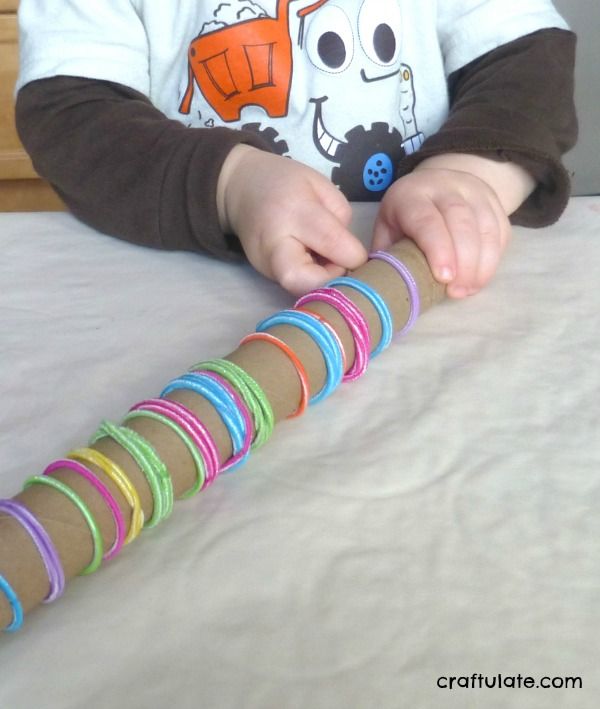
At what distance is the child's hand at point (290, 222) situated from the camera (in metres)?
0.47

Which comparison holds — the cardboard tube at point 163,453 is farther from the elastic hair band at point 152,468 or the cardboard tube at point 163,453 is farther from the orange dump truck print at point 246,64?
the orange dump truck print at point 246,64

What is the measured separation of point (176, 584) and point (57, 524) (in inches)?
1.8

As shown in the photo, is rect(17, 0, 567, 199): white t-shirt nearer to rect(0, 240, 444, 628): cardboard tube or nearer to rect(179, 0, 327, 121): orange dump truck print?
rect(179, 0, 327, 121): orange dump truck print

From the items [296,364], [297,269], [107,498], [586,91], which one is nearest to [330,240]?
[297,269]

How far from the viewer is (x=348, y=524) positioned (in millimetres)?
316

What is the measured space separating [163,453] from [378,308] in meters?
0.15

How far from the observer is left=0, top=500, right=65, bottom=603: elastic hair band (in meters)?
Result: 0.27

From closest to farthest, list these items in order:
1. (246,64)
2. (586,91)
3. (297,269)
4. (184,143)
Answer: (297,269) → (184,143) → (246,64) → (586,91)

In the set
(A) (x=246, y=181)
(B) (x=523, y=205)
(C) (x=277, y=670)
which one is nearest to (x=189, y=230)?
(A) (x=246, y=181)

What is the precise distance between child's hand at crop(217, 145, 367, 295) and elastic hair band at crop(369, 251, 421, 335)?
2 centimetres

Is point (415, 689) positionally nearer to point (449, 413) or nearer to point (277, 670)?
point (277, 670)

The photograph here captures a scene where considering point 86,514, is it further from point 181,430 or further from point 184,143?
point 184,143

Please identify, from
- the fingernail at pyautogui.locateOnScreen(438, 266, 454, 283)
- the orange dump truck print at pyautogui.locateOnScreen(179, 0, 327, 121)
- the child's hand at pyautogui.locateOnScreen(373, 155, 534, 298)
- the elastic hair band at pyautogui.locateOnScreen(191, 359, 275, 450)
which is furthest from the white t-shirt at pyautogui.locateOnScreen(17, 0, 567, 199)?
the elastic hair band at pyautogui.locateOnScreen(191, 359, 275, 450)

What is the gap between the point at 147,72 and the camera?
0.73 meters
